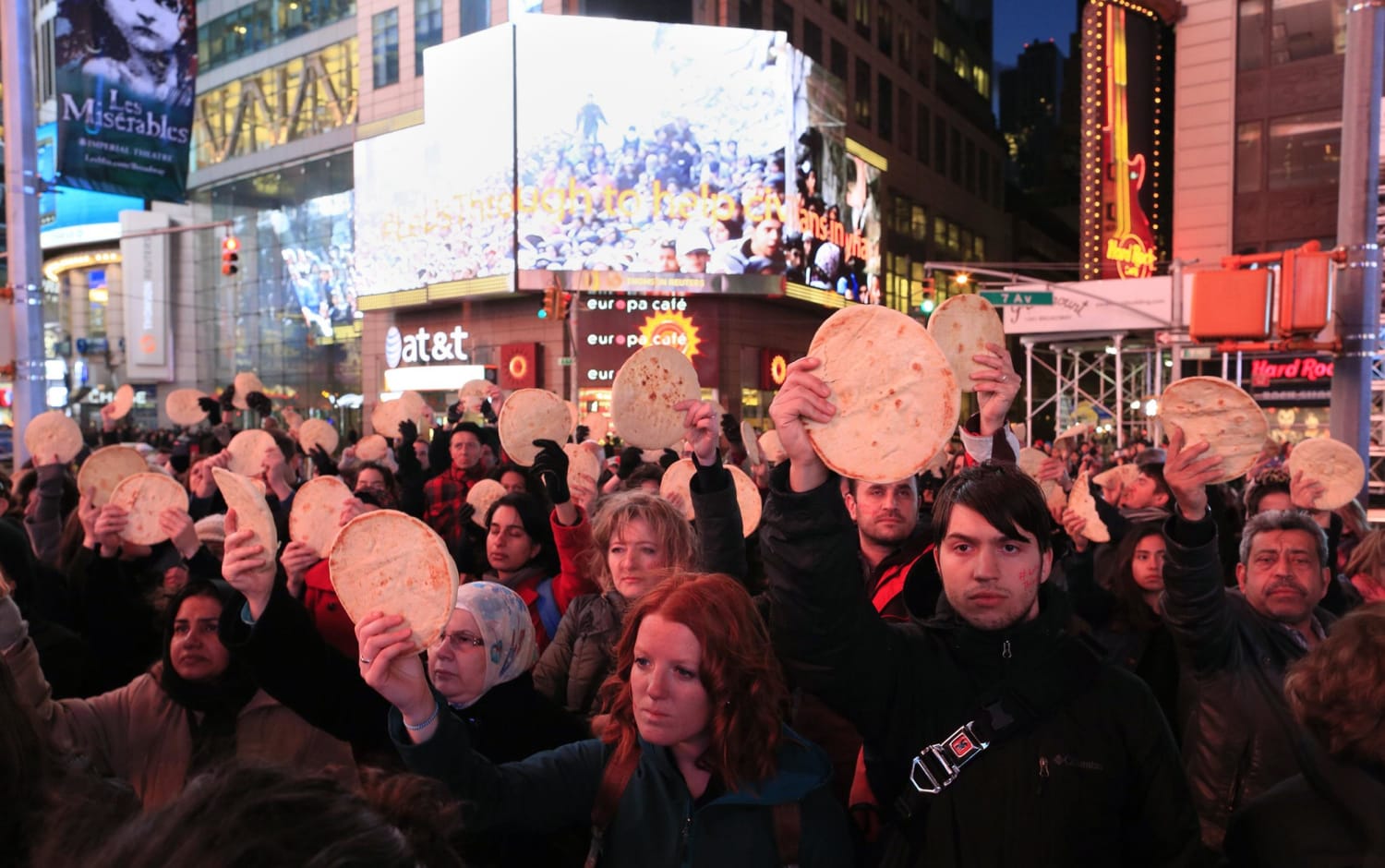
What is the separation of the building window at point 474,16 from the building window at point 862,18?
17315 millimetres

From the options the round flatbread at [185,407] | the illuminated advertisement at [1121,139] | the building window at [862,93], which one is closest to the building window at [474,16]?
the building window at [862,93]

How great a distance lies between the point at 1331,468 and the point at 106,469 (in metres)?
7.72

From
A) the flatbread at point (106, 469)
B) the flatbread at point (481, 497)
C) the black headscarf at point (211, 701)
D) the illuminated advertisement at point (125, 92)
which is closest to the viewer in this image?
the black headscarf at point (211, 701)

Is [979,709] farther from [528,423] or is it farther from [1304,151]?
[1304,151]

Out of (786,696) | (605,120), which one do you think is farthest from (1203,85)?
(786,696)

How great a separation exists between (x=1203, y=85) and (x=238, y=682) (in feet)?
88.5

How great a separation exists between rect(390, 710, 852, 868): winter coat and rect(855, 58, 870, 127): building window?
136 ft

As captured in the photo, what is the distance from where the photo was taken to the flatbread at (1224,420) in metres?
3.42

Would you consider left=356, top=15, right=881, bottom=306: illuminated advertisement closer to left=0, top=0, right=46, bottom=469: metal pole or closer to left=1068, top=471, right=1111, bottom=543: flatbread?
left=0, top=0, right=46, bottom=469: metal pole

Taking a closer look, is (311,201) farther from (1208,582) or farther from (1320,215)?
(1208,582)

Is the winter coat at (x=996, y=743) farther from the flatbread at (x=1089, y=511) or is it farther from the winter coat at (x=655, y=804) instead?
the flatbread at (x=1089, y=511)

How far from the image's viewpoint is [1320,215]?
21.6 metres

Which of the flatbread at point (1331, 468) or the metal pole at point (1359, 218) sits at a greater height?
the metal pole at point (1359, 218)

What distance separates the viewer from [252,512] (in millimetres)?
2885
